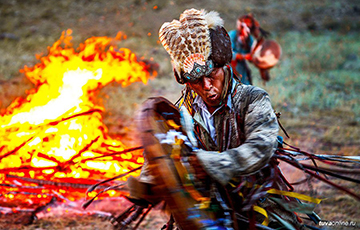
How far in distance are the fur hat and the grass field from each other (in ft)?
9.32

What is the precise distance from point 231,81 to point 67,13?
1879cm

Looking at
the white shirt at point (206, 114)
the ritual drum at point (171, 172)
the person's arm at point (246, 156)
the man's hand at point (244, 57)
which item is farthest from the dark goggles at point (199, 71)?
the man's hand at point (244, 57)

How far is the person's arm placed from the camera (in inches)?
67.9

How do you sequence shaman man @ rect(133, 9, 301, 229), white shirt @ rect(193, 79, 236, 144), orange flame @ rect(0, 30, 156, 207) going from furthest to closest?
orange flame @ rect(0, 30, 156, 207) < white shirt @ rect(193, 79, 236, 144) < shaman man @ rect(133, 9, 301, 229)

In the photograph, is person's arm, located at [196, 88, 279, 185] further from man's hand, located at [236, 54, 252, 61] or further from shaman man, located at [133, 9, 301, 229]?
man's hand, located at [236, 54, 252, 61]

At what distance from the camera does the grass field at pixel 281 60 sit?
723 centimetres

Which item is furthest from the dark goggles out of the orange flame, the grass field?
the grass field

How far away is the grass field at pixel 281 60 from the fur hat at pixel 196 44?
284 centimetres

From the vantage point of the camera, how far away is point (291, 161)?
1958 mm

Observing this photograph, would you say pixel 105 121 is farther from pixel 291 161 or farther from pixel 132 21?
pixel 132 21

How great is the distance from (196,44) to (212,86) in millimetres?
256

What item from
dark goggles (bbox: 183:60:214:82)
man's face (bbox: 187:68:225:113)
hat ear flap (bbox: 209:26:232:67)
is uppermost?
hat ear flap (bbox: 209:26:232:67)

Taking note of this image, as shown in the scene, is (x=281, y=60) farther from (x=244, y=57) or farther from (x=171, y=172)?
(x=171, y=172)

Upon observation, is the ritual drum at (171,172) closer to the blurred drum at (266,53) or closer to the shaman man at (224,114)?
the shaman man at (224,114)
